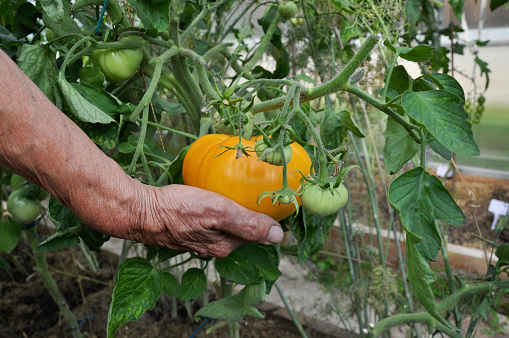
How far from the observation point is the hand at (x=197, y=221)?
0.44 metres

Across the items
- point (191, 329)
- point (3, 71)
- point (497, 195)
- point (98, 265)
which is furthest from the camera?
point (497, 195)

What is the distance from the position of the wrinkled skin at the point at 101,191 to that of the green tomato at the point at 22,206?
473 mm

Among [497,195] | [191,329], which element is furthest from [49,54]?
[497,195]

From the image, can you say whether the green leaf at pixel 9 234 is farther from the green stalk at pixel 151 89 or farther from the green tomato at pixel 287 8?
the green tomato at pixel 287 8

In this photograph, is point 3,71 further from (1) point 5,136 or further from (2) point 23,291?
(2) point 23,291

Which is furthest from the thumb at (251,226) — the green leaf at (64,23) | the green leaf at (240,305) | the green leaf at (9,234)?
the green leaf at (9,234)

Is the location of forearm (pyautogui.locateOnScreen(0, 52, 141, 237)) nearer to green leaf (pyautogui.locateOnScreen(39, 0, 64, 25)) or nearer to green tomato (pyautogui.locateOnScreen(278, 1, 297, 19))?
green leaf (pyautogui.locateOnScreen(39, 0, 64, 25))

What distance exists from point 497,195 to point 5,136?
210 cm

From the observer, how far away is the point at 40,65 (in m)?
0.49

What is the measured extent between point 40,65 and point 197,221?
0.27 metres

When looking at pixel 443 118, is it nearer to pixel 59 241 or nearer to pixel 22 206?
pixel 59 241

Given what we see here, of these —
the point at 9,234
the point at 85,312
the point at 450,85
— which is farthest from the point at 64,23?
the point at 85,312

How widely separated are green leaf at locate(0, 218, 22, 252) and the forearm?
1.92 feet

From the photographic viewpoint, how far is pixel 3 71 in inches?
15.2
